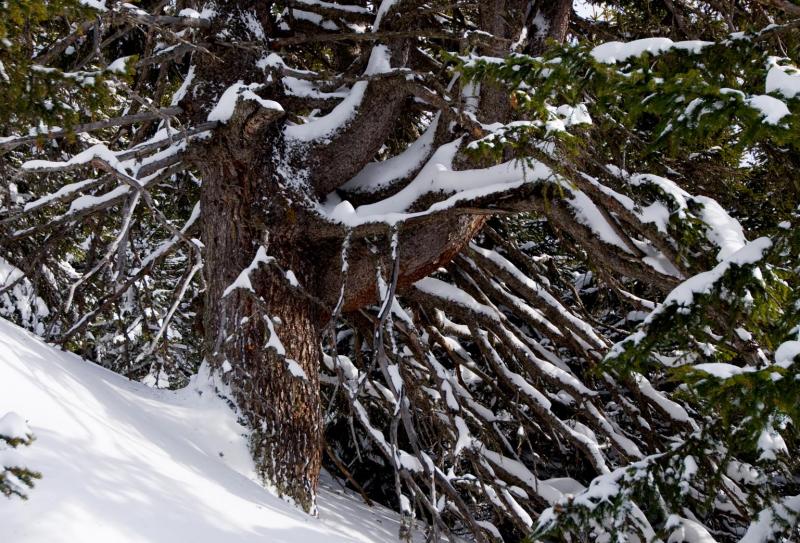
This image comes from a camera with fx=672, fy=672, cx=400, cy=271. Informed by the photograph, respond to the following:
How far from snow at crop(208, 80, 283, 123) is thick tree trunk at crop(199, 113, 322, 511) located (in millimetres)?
90

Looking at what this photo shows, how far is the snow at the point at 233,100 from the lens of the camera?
3807 millimetres

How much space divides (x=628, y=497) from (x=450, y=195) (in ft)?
6.54

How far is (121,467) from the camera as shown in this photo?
2.40 metres

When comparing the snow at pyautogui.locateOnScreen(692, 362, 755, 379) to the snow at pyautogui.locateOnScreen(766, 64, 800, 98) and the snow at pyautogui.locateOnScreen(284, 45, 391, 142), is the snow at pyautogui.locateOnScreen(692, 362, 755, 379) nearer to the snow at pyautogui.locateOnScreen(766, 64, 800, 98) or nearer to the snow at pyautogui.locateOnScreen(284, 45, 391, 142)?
the snow at pyautogui.locateOnScreen(766, 64, 800, 98)

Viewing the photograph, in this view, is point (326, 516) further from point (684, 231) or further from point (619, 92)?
point (619, 92)

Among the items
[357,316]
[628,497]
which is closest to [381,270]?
[357,316]

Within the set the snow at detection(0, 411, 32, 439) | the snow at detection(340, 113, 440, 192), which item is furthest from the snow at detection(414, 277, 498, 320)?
the snow at detection(0, 411, 32, 439)

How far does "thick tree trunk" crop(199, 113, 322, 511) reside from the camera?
12.8ft

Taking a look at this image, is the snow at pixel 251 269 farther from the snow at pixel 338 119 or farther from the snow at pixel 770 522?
the snow at pixel 770 522

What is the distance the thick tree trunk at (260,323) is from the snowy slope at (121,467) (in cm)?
25

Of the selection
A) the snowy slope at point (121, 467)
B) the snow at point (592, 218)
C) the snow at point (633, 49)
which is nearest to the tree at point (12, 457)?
the snowy slope at point (121, 467)

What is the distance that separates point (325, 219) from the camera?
167 inches

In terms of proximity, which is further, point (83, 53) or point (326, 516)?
point (83, 53)

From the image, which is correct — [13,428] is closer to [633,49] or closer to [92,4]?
[92,4]
